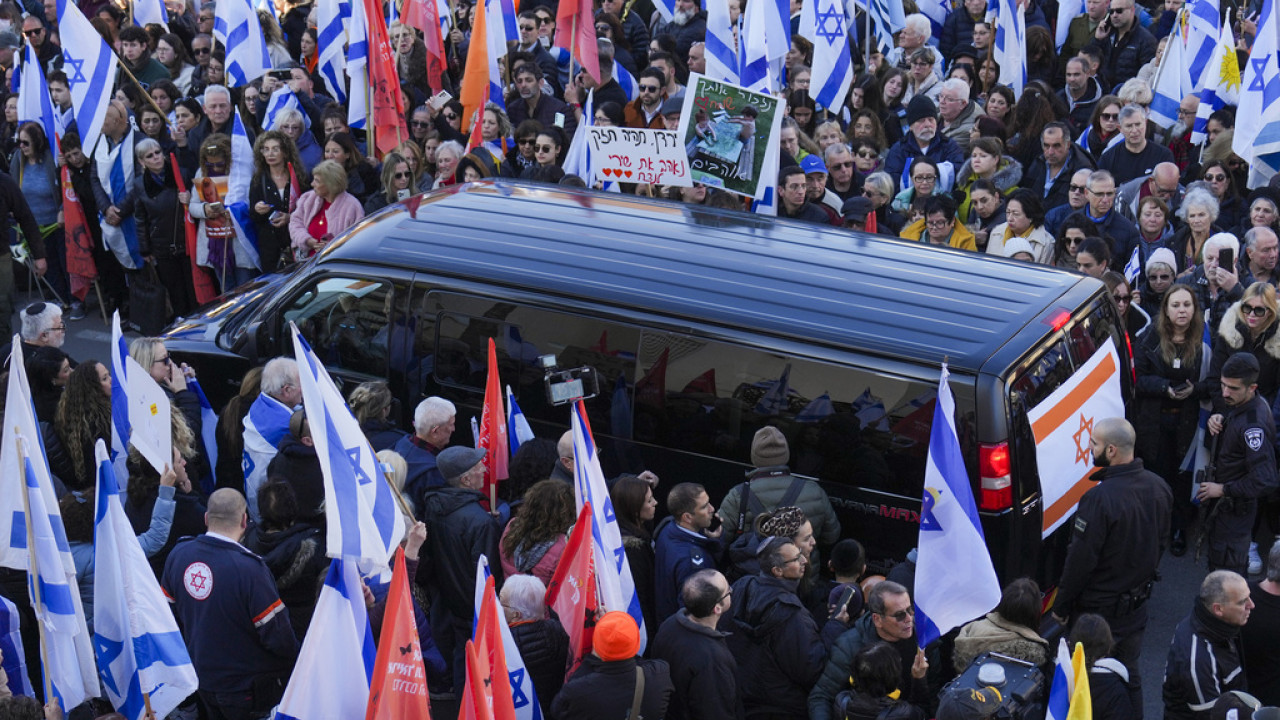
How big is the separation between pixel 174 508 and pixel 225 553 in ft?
3.12

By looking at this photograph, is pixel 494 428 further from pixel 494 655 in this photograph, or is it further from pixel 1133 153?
pixel 1133 153

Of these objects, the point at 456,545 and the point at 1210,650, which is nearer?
the point at 1210,650

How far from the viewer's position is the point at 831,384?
6.61 m

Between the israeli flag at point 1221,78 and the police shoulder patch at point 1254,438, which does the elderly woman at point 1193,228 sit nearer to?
the police shoulder patch at point 1254,438

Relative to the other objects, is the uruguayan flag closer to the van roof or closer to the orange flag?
the van roof

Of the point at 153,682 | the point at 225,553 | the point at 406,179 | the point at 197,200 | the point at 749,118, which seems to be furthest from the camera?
the point at 197,200

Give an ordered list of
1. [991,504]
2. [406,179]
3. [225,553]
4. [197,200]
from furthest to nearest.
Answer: [197,200]
[406,179]
[991,504]
[225,553]

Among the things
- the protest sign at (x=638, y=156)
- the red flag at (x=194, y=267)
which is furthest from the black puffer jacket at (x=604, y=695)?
the red flag at (x=194, y=267)

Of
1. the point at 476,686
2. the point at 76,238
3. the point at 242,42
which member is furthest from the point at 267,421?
the point at 242,42

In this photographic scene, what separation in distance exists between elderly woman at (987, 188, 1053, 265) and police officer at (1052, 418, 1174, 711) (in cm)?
284

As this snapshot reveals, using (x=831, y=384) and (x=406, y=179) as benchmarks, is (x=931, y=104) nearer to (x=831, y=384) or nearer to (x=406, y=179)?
(x=406, y=179)

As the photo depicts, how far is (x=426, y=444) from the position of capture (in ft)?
23.2

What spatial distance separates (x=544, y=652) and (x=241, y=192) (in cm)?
724

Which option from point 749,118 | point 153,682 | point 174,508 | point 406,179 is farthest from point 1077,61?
point 153,682
